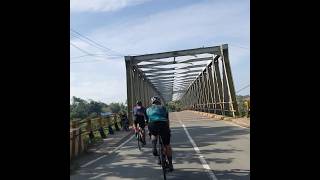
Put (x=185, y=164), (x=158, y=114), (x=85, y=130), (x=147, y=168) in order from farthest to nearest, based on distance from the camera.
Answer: (x=85, y=130) < (x=185, y=164) < (x=147, y=168) < (x=158, y=114)

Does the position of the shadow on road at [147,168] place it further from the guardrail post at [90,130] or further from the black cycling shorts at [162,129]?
the guardrail post at [90,130]

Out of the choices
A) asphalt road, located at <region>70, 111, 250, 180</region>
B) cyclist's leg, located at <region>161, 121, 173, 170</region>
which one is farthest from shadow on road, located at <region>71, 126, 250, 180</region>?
cyclist's leg, located at <region>161, 121, 173, 170</region>

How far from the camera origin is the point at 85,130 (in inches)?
706

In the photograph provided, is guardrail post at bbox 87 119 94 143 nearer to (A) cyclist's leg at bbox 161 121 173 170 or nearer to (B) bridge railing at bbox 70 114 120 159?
(B) bridge railing at bbox 70 114 120 159

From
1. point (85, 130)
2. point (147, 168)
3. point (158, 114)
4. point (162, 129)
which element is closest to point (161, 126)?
point (162, 129)

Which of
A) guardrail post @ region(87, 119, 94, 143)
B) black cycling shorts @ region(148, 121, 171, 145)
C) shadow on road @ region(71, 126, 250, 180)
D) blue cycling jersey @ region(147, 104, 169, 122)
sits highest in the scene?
blue cycling jersey @ region(147, 104, 169, 122)

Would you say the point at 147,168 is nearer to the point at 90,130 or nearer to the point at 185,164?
the point at 185,164

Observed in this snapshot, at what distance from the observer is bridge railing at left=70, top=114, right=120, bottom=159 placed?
13.8 meters

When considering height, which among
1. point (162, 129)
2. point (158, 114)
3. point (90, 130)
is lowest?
point (90, 130)
